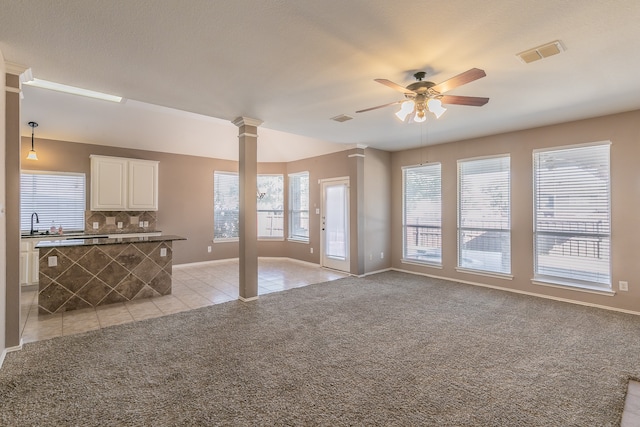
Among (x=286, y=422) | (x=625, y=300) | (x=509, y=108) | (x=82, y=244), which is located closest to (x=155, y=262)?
(x=82, y=244)

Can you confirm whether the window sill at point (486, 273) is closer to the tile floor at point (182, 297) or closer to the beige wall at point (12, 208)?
the tile floor at point (182, 297)

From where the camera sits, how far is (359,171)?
6.18 meters

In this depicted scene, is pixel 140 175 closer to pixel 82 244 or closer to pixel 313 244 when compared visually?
pixel 82 244

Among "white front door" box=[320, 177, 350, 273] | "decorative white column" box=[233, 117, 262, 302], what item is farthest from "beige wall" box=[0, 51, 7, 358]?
"white front door" box=[320, 177, 350, 273]

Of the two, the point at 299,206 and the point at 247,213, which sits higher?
the point at 299,206

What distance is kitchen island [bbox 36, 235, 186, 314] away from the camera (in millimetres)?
3963

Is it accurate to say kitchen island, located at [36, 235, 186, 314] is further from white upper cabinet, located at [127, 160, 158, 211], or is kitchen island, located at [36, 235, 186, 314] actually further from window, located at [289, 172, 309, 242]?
window, located at [289, 172, 309, 242]

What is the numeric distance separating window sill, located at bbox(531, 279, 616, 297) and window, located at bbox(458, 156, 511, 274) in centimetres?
48

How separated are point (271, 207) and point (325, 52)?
19.4 feet

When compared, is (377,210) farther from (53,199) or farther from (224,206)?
(53,199)

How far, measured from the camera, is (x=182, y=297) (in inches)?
186

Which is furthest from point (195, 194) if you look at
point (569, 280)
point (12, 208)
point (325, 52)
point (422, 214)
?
point (569, 280)

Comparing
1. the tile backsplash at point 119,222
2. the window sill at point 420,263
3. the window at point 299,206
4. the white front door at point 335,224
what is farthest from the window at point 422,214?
the tile backsplash at point 119,222

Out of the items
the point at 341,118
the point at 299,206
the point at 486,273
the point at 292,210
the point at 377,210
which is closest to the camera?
the point at 341,118
